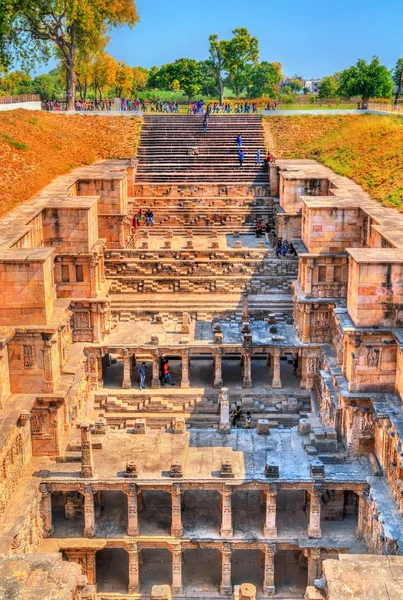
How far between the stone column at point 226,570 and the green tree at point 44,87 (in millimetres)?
64022

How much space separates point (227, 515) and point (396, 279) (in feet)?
24.8

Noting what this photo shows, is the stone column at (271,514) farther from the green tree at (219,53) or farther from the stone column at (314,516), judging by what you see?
the green tree at (219,53)

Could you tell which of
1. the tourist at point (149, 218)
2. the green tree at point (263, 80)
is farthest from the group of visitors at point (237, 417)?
the green tree at point (263, 80)

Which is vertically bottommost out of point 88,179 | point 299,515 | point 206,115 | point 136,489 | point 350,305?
point 299,515

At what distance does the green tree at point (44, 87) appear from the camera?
78.4 meters

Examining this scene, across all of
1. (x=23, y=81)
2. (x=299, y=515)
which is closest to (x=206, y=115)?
(x=299, y=515)

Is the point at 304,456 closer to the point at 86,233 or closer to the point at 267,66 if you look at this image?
the point at 86,233

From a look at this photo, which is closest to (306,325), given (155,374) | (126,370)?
(155,374)

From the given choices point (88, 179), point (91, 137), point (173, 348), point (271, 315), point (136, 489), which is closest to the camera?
point (136, 489)

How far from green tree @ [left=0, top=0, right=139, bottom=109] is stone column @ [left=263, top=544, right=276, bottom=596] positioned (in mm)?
38169

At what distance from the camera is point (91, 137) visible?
151ft

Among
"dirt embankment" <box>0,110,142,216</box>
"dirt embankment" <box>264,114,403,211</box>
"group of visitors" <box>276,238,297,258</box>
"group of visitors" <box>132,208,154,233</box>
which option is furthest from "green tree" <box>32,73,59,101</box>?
"group of visitors" <box>276,238,297,258</box>

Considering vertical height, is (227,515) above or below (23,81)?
below

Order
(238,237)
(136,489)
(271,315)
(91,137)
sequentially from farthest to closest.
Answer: (91,137)
(238,237)
(271,315)
(136,489)
